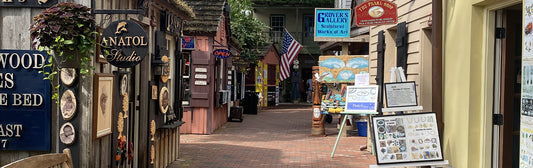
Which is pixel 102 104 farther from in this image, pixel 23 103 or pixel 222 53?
pixel 222 53

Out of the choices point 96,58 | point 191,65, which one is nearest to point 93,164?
point 96,58

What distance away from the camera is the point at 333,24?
513 inches

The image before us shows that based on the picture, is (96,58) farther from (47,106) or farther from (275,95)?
(275,95)

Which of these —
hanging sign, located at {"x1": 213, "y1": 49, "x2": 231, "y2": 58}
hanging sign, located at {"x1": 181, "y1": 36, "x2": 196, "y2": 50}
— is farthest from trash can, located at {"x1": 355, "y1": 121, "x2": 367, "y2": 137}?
hanging sign, located at {"x1": 181, "y1": 36, "x2": 196, "y2": 50}

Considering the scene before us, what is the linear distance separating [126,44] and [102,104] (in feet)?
2.22

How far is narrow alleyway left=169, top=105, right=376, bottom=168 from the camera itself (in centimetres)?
980

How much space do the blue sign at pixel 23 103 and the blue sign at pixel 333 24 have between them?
8.40 meters

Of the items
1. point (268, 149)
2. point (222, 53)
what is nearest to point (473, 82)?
point (268, 149)

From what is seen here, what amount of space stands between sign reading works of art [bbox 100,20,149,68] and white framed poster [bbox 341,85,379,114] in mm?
4858

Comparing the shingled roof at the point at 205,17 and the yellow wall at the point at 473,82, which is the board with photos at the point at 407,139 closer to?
the yellow wall at the point at 473,82

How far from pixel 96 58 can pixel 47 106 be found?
68 centimetres

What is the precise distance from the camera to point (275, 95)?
2811cm

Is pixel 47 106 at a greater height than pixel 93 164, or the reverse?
pixel 47 106

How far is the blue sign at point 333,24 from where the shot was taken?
42.8ft
